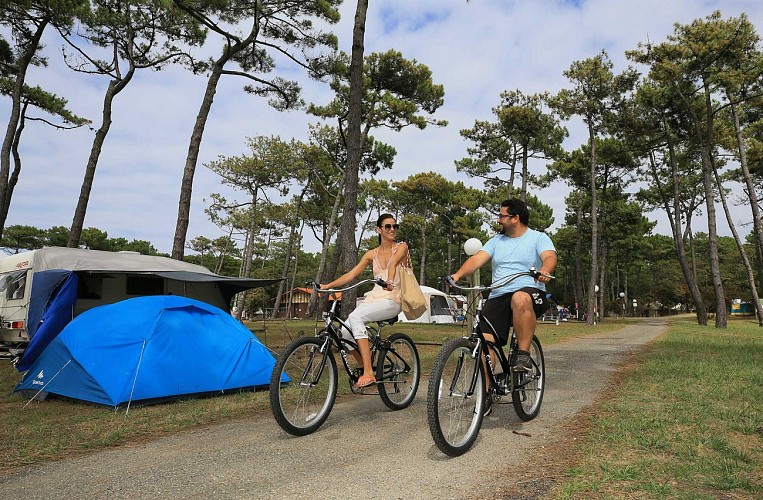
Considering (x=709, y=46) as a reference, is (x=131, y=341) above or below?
below

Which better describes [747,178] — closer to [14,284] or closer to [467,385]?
[467,385]

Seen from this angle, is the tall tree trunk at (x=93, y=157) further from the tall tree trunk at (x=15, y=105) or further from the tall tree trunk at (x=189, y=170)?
the tall tree trunk at (x=189, y=170)

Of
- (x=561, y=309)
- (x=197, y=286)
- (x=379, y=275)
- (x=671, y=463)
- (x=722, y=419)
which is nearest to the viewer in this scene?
(x=671, y=463)

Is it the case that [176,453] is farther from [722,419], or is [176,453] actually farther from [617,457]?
[722,419]

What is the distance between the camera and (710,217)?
22078mm

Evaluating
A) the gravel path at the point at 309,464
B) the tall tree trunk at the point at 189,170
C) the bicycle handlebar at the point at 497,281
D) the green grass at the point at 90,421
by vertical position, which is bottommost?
the green grass at the point at 90,421

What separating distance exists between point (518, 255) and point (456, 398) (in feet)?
4.28

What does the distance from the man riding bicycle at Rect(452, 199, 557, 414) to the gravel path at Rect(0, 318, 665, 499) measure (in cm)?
62

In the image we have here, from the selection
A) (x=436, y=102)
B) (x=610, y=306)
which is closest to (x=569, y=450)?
(x=436, y=102)

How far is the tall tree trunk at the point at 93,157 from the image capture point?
15.9 metres

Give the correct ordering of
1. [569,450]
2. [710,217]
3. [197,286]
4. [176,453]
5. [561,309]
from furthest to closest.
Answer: [561,309]
[710,217]
[197,286]
[176,453]
[569,450]

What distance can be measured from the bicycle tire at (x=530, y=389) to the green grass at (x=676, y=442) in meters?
0.48

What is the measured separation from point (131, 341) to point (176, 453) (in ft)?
7.34

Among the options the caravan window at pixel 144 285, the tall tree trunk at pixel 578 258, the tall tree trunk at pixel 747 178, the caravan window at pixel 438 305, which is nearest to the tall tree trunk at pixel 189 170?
the caravan window at pixel 144 285
